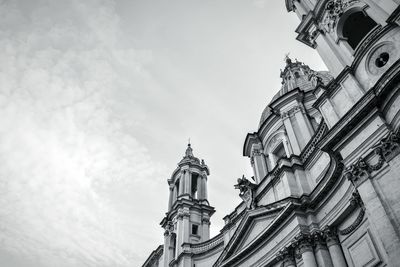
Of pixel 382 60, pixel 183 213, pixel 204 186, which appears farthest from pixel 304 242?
pixel 204 186

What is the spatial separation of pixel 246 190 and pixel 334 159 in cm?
802

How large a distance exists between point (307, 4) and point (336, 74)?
551 cm

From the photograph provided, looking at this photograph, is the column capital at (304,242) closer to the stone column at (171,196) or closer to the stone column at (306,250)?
the stone column at (306,250)

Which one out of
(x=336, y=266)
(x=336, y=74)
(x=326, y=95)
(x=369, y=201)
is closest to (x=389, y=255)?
(x=369, y=201)

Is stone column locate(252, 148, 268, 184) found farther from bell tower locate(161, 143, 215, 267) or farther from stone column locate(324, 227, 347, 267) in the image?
stone column locate(324, 227, 347, 267)

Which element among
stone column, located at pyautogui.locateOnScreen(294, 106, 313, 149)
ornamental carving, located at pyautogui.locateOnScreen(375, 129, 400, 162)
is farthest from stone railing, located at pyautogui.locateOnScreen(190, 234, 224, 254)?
ornamental carving, located at pyautogui.locateOnScreen(375, 129, 400, 162)

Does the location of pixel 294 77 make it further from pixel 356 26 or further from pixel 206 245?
pixel 206 245

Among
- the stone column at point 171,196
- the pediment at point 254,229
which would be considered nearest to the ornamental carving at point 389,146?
the pediment at point 254,229

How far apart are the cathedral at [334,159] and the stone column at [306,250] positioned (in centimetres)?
4

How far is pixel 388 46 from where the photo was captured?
11930mm

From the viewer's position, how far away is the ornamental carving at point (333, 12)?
15.1 metres

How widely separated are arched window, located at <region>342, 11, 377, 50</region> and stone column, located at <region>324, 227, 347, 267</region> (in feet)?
27.8

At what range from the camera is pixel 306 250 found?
45.1 feet

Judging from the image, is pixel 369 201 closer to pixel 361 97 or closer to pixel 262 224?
pixel 361 97
